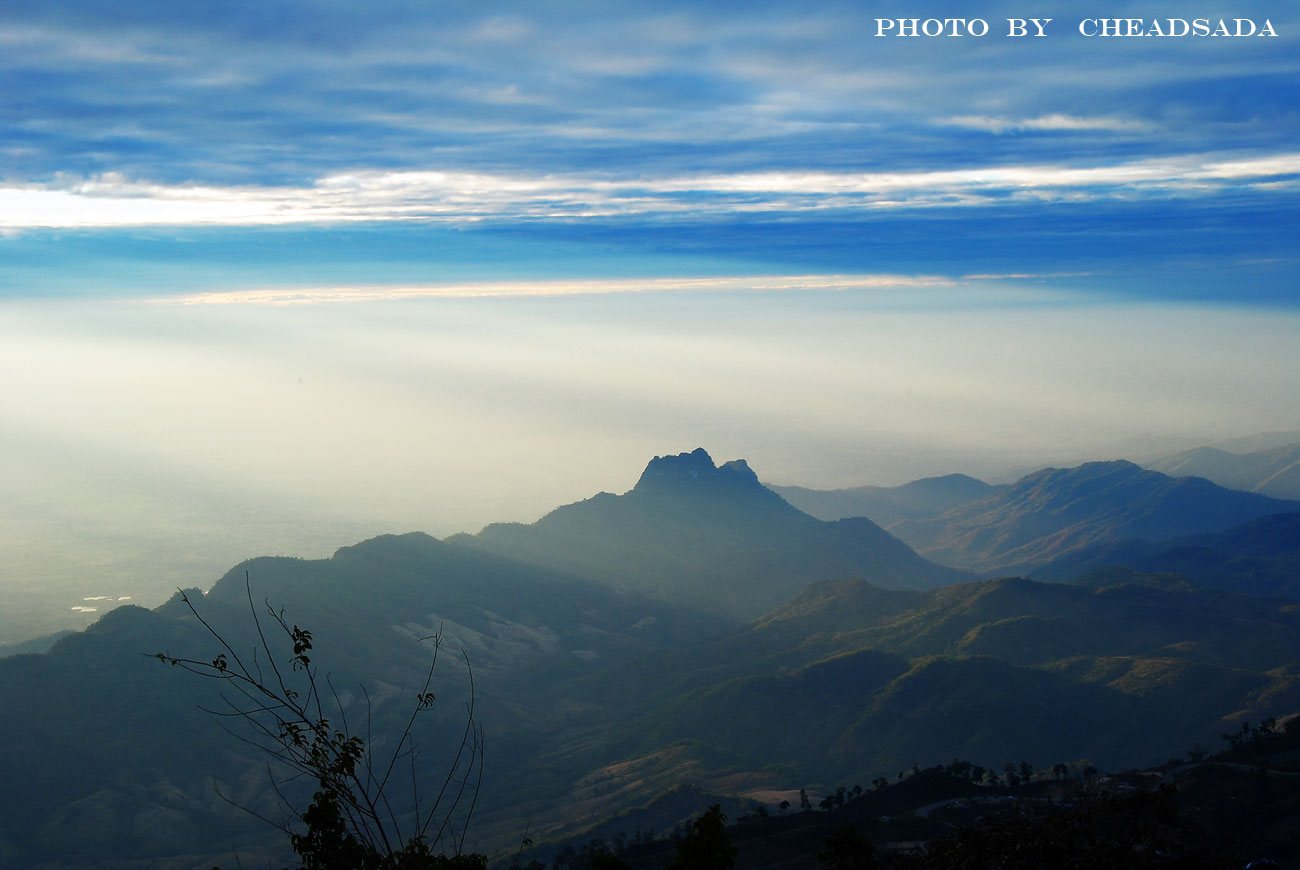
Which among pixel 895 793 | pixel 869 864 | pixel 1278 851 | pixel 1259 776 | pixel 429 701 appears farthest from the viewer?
pixel 895 793

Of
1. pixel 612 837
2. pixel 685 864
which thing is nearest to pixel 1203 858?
pixel 685 864

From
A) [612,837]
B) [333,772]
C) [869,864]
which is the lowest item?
[612,837]

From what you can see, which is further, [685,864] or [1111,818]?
[685,864]

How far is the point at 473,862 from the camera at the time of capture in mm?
31922

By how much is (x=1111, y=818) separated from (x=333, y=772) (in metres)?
24.4

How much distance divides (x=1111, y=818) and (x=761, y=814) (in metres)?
140

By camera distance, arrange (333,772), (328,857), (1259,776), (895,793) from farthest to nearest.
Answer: (895,793)
(1259,776)
(328,857)
(333,772)

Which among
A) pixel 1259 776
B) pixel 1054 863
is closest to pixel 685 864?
pixel 1054 863

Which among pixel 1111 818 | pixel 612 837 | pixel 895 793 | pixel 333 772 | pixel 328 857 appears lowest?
Result: pixel 612 837

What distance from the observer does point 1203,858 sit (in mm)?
31625

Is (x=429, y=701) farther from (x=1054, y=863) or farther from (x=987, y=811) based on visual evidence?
(x=987, y=811)

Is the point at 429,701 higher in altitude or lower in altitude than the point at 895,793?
higher

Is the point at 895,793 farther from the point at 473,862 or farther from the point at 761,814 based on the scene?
the point at 473,862

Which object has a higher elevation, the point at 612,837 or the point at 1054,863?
the point at 1054,863
